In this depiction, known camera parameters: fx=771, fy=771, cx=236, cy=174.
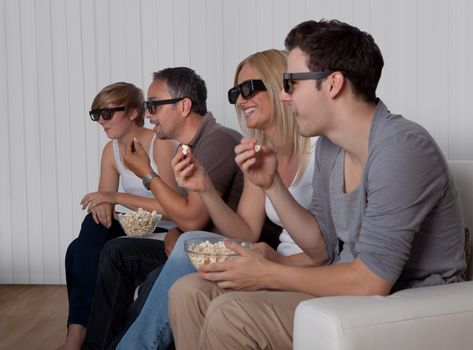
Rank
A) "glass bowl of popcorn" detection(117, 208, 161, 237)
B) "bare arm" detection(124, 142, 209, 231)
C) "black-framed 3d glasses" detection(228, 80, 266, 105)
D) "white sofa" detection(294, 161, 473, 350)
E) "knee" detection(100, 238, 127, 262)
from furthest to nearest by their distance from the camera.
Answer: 1. "glass bowl of popcorn" detection(117, 208, 161, 237)
2. "knee" detection(100, 238, 127, 262)
3. "bare arm" detection(124, 142, 209, 231)
4. "black-framed 3d glasses" detection(228, 80, 266, 105)
5. "white sofa" detection(294, 161, 473, 350)

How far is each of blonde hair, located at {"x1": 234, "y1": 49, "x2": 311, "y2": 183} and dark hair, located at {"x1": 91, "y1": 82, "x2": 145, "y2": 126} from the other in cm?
114

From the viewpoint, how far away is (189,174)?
247 centimetres

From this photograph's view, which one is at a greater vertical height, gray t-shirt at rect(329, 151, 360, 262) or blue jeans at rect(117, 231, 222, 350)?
gray t-shirt at rect(329, 151, 360, 262)

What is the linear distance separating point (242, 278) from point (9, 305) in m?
2.83

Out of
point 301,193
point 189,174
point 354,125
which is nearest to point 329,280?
point 354,125

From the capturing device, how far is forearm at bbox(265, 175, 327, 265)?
2.15m

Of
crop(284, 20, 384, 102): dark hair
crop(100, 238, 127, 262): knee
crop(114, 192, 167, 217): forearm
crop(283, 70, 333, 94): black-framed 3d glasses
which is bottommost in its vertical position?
crop(100, 238, 127, 262): knee

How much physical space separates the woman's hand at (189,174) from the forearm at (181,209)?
235 millimetres

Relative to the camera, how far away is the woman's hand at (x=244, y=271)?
6.23 ft

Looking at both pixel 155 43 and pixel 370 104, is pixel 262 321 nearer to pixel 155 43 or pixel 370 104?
pixel 370 104

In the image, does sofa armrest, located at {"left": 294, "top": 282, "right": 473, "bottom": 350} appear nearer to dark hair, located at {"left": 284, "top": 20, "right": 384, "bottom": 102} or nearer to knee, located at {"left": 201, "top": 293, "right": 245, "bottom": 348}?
knee, located at {"left": 201, "top": 293, "right": 245, "bottom": 348}

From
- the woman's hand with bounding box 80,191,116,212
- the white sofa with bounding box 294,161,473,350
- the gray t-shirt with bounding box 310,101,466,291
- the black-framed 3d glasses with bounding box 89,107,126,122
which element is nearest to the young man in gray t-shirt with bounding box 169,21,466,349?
the gray t-shirt with bounding box 310,101,466,291

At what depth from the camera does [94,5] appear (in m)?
4.82

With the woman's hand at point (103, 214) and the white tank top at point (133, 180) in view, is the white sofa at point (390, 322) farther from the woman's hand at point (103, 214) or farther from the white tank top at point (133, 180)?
the white tank top at point (133, 180)
